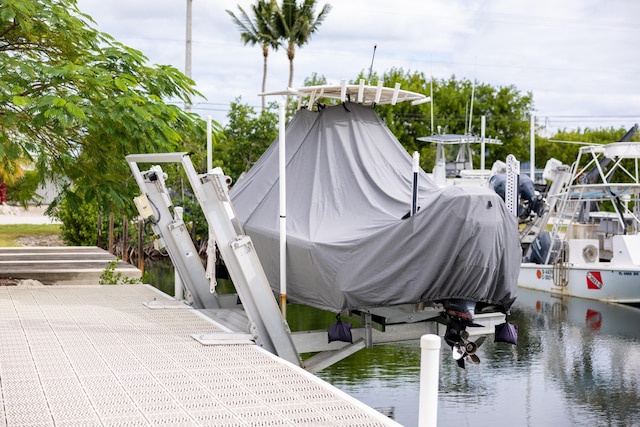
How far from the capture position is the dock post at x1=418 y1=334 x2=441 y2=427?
4.49 meters

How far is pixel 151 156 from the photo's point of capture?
28.0 ft

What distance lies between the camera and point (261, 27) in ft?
142

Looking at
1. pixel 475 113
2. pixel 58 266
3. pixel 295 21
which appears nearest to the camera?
pixel 58 266

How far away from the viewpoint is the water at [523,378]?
37.0 ft

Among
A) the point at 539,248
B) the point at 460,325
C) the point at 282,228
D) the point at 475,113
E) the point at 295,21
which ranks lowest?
the point at 539,248

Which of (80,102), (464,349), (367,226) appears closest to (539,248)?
(80,102)

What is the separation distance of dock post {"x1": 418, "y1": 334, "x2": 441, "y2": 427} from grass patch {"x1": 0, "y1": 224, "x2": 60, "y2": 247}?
27248 millimetres

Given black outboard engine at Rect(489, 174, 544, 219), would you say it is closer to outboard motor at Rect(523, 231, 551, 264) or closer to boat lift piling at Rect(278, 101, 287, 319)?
outboard motor at Rect(523, 231, 551, 264)

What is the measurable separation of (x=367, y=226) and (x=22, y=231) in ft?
96.6

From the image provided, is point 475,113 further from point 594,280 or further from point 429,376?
point 429,376

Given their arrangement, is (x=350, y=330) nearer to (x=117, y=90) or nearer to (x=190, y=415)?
(x=190, y=415)

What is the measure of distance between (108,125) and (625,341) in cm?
1082

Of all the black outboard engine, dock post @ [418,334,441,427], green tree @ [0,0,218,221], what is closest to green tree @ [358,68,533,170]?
the black outboard engine

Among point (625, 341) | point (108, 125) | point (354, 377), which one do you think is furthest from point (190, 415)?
point (625, 341)
